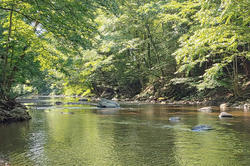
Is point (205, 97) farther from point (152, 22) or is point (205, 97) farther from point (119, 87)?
point (119, 87)

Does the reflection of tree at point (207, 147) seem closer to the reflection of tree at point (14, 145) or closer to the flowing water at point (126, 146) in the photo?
the flowing water at point (126, 146)

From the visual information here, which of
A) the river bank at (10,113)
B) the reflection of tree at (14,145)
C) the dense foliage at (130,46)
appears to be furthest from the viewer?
the river bank at (10,113)

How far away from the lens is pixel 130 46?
3102 cm

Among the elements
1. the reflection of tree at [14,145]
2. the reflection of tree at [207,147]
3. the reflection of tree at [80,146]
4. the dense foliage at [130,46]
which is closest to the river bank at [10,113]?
the dense foliage at [130,46]

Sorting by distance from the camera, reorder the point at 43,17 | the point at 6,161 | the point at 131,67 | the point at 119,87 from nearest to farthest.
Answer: the point at 6,161, the point at 43,17, the point at 131,67, the point at 119,87

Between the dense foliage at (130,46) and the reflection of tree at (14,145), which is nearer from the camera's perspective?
the reflection of tree at (14,145)

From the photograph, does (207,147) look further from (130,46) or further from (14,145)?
(130,46)

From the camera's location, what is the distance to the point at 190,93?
92.3 ft

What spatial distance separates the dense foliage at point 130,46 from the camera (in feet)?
28.1

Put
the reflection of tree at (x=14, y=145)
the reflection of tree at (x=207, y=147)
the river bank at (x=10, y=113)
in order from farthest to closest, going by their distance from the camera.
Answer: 1. the river bank at (x=10, y=113)
2. the reflection of tree at (x=14, y=145)
3. the reflection of tree at (x=207, y=147)

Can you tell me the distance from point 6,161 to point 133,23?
2822 centimetres

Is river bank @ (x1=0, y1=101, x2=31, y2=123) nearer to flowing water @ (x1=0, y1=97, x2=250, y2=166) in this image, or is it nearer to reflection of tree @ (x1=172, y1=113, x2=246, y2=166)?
flowing water @ (x1=0, y1=97, x2=250, y2=166)

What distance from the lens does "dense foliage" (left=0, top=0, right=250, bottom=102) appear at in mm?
8578

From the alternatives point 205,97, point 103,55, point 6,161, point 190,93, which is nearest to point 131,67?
point 103,55
